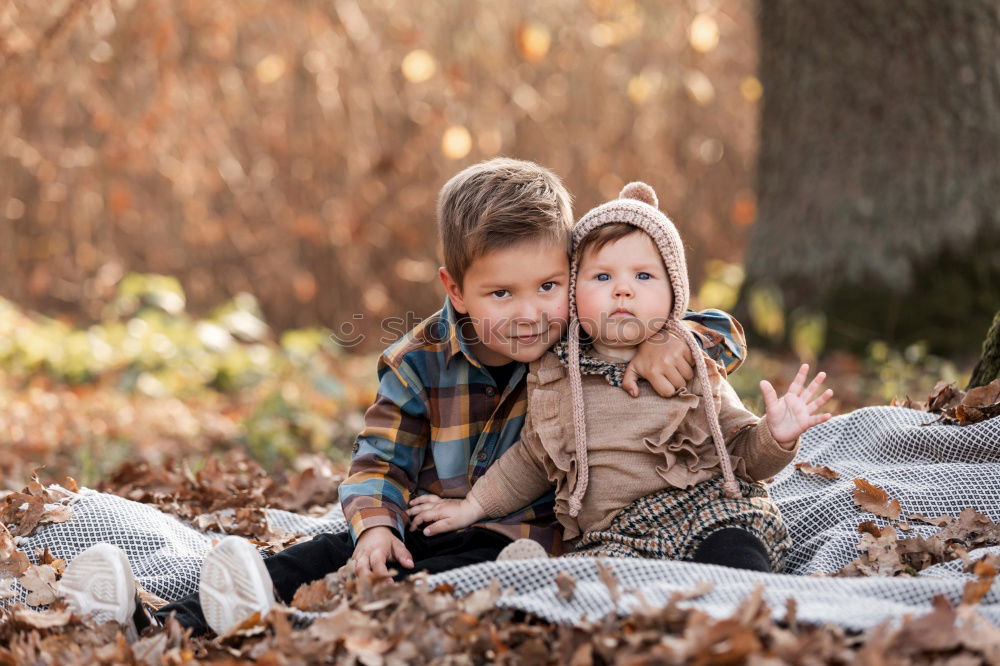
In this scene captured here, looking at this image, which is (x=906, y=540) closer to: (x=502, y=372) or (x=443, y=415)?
(x=502, y=372)

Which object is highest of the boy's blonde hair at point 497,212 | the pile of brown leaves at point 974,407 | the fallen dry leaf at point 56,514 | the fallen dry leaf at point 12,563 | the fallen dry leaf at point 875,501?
the boy's blonde hair at point 497,212

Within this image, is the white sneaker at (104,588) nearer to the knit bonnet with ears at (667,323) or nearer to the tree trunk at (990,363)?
the knit bonnet with ears at (667,323)

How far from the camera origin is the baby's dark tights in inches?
103

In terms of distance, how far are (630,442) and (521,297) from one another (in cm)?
52

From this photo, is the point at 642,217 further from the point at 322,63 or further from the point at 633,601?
the point at 322,63

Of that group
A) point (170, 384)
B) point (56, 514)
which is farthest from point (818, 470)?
point (170, 384)

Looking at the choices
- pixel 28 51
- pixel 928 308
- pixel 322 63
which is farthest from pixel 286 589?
pixel 322 63

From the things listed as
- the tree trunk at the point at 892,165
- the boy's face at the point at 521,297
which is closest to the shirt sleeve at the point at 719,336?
the boy's face at the point at 521,297

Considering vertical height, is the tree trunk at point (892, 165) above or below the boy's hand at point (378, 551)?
above

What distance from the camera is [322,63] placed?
10.1 metres

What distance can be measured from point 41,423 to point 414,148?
17.0 feet

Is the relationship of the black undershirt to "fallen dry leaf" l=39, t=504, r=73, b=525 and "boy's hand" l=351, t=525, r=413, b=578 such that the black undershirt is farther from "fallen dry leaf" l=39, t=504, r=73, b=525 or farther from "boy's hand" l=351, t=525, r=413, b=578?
"fallen dry leaf" l=39, t=504, r=73, b=525

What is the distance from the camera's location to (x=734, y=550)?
2.66 metres

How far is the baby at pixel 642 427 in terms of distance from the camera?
280cm
